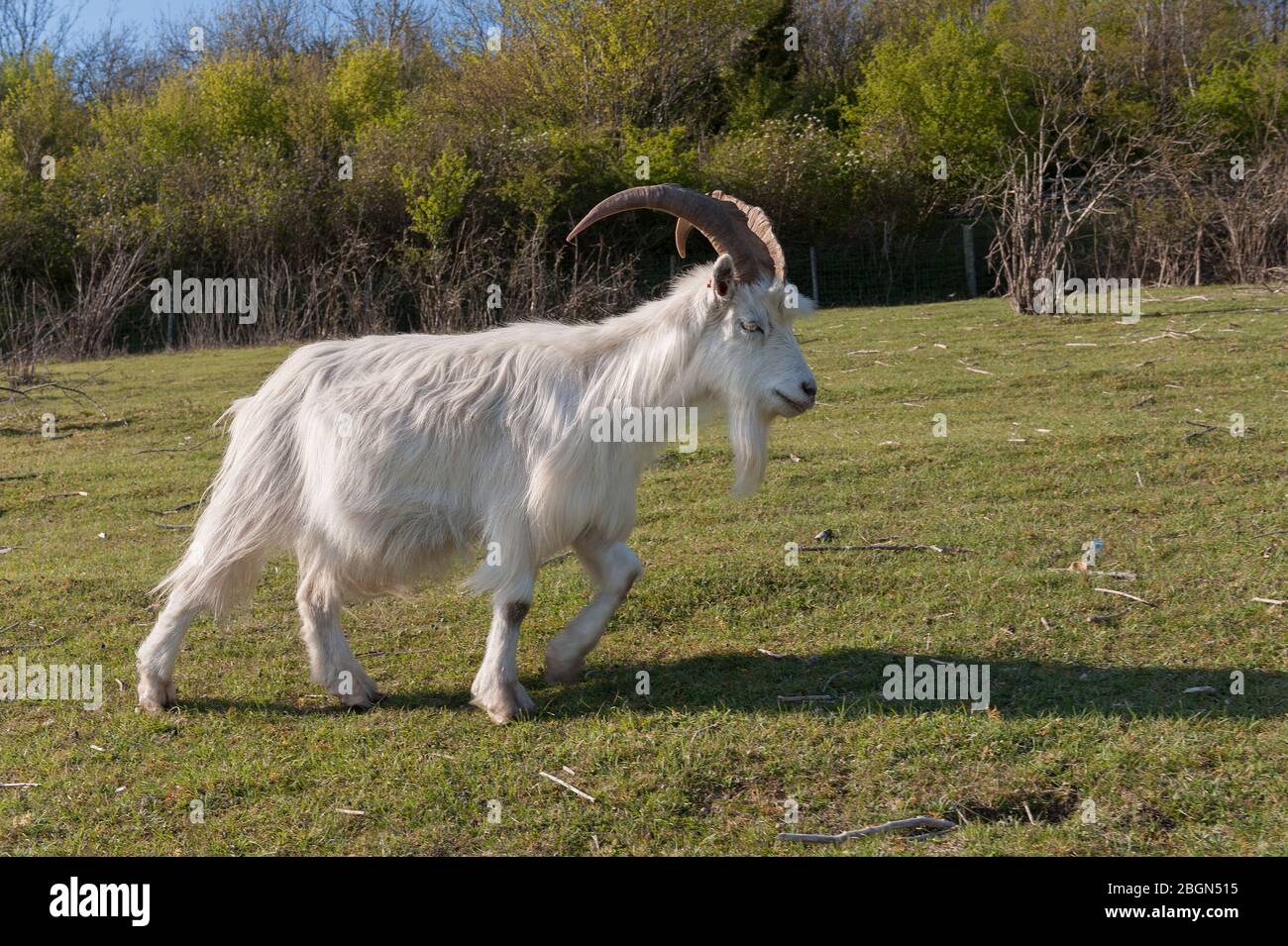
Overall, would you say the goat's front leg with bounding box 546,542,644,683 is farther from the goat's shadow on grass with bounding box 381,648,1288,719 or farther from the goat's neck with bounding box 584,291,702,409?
the goat's neck with bounding box 584,291,702,409

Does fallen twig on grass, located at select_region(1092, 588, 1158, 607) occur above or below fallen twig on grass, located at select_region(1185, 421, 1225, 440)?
below

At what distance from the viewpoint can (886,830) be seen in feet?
14.7

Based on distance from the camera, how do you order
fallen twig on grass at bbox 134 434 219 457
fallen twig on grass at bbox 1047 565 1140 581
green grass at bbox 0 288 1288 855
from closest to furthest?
green grass at bbox 0 288 1288 855 < fallen twig on grass at bbox 1047 565 1140 581 < fallen twig on grass at bbox 134 434 219 457

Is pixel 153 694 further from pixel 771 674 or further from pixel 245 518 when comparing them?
pixel 771 674

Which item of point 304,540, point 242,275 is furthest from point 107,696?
point 242,275

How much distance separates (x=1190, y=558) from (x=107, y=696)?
590 cm

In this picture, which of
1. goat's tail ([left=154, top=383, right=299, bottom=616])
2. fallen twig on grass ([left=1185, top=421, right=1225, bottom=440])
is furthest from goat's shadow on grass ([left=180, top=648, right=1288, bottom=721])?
fallen twig on grass ([left=1185, top=421, right=1225, bottom=440])

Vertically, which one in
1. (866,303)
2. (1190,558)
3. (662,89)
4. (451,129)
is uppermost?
(662,89)

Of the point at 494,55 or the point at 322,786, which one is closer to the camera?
the point at 322,786

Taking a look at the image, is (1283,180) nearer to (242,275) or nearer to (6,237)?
(242,275)

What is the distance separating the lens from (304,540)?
594 centimetres

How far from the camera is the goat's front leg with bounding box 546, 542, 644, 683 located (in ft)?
19.3

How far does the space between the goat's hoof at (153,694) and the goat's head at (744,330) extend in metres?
2.88

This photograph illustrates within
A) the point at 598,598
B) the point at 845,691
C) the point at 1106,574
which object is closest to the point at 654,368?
the point at 598,598
